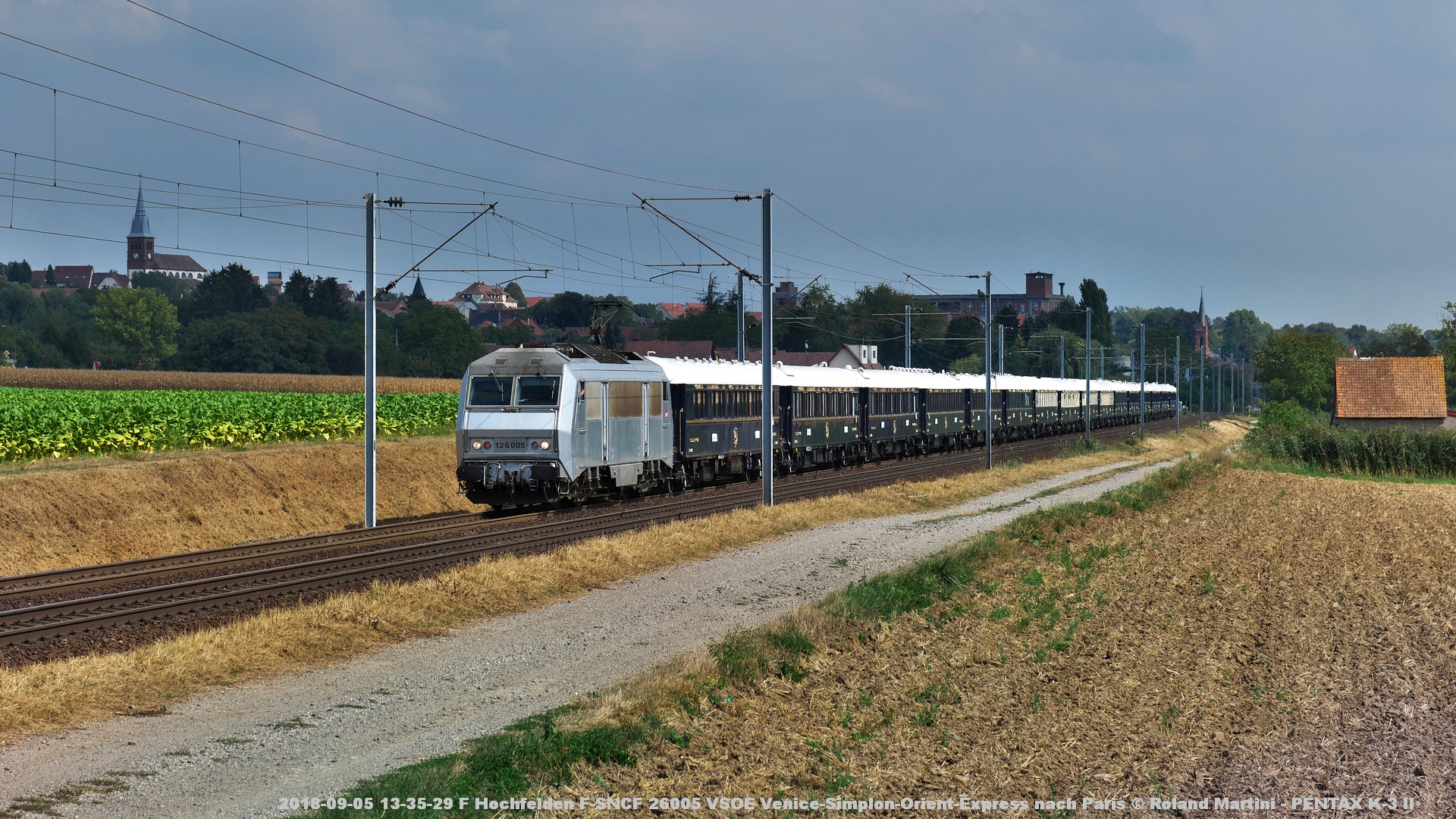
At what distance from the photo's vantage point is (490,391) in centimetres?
2764

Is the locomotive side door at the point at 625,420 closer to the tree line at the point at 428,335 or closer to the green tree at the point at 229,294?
the tree line at the point at 428,335

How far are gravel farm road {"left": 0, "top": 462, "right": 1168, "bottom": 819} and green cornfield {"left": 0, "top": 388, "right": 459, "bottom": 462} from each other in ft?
58.5

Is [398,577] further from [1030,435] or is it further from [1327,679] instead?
[1030,435]

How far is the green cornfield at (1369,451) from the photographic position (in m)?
51.3

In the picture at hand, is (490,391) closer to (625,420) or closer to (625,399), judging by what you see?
(625,399)

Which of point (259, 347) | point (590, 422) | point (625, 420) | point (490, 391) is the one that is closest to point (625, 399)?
point (625, 420)

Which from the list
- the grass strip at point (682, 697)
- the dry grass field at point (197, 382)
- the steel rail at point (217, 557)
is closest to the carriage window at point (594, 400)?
the steel rail at point (217, 557)

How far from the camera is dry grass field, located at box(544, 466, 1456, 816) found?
8.43 meters

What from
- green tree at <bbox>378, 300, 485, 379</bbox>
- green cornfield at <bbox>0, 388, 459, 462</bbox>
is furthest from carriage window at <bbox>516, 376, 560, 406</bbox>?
green tree at <bbox>378, 300, 485, 379</bbox>

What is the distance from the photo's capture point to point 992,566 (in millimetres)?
19656

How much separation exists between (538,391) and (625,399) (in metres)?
3.30

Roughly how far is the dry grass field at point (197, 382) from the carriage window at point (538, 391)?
38044mm

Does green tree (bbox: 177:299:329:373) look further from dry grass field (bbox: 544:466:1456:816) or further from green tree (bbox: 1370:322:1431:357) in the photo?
green tree (bbox: 1370:322:1431:357)

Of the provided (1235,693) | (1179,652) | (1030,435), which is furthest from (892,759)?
(1030,435)
